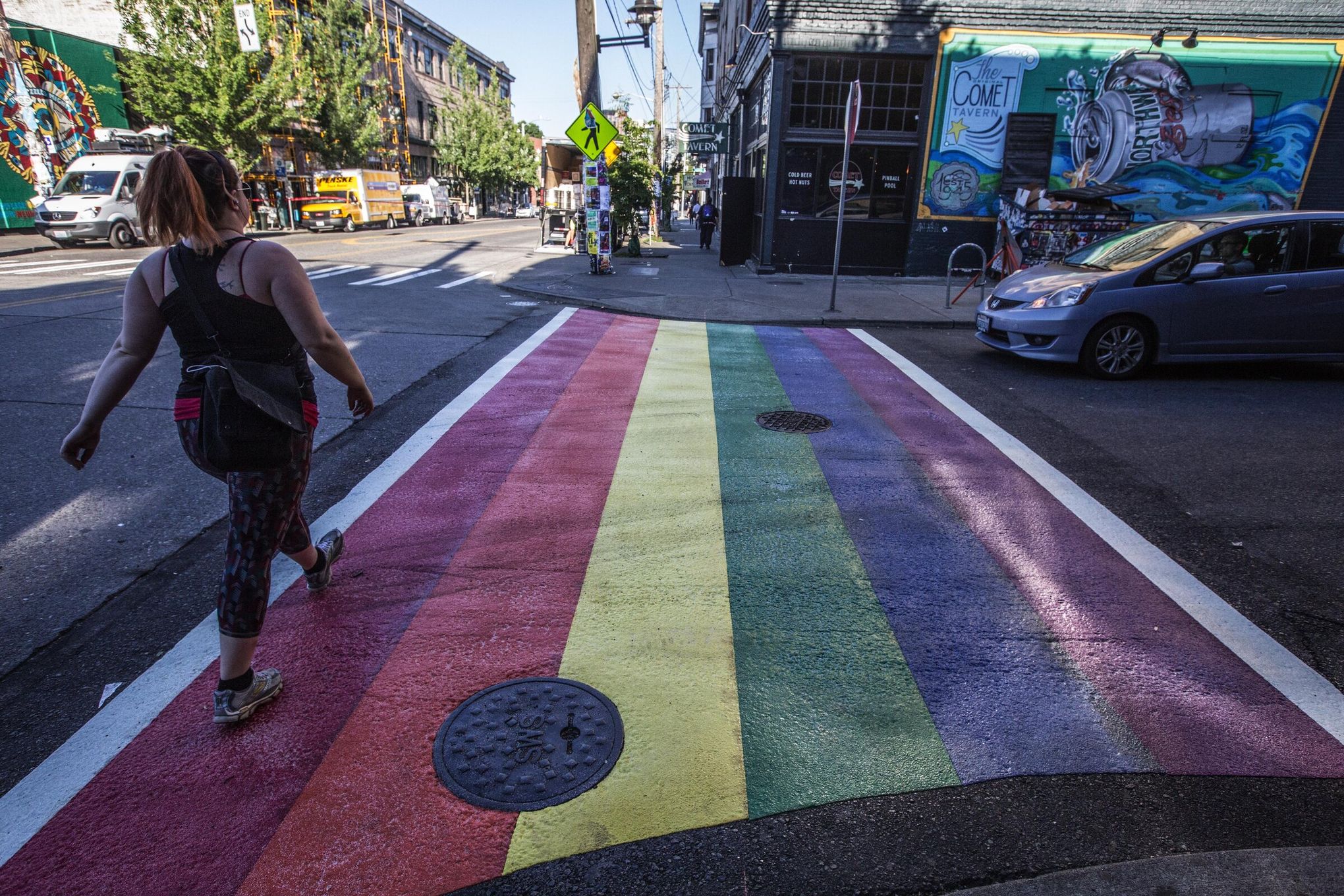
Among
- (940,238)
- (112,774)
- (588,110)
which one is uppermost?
(588,110)

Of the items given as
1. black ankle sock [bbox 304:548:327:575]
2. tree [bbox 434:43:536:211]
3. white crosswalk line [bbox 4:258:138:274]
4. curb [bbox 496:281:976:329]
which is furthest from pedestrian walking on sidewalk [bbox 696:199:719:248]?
Answer: tree [bbox 434:43:536:211]

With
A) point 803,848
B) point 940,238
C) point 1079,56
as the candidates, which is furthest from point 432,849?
point 1079,56

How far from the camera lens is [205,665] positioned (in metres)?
→ 2.93

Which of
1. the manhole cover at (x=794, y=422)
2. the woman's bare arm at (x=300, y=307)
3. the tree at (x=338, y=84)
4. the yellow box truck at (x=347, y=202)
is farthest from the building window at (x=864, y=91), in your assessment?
the tree at (x=338, y=84)

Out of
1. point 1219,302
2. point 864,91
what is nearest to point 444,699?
point 1219,302

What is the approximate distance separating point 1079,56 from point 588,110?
417 inches

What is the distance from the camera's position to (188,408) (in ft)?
7.97

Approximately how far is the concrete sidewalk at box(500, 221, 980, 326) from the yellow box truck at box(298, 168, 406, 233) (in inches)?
869

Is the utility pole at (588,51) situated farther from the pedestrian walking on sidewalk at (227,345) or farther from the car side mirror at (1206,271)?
the pedestrian walking on sidewalk at (227,345)

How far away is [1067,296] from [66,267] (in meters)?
18.8

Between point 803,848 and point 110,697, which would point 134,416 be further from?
point 803,848

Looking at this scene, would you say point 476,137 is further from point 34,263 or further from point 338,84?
point 34,263

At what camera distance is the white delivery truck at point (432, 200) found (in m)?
48.0

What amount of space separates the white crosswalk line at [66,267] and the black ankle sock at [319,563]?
15923 mm
